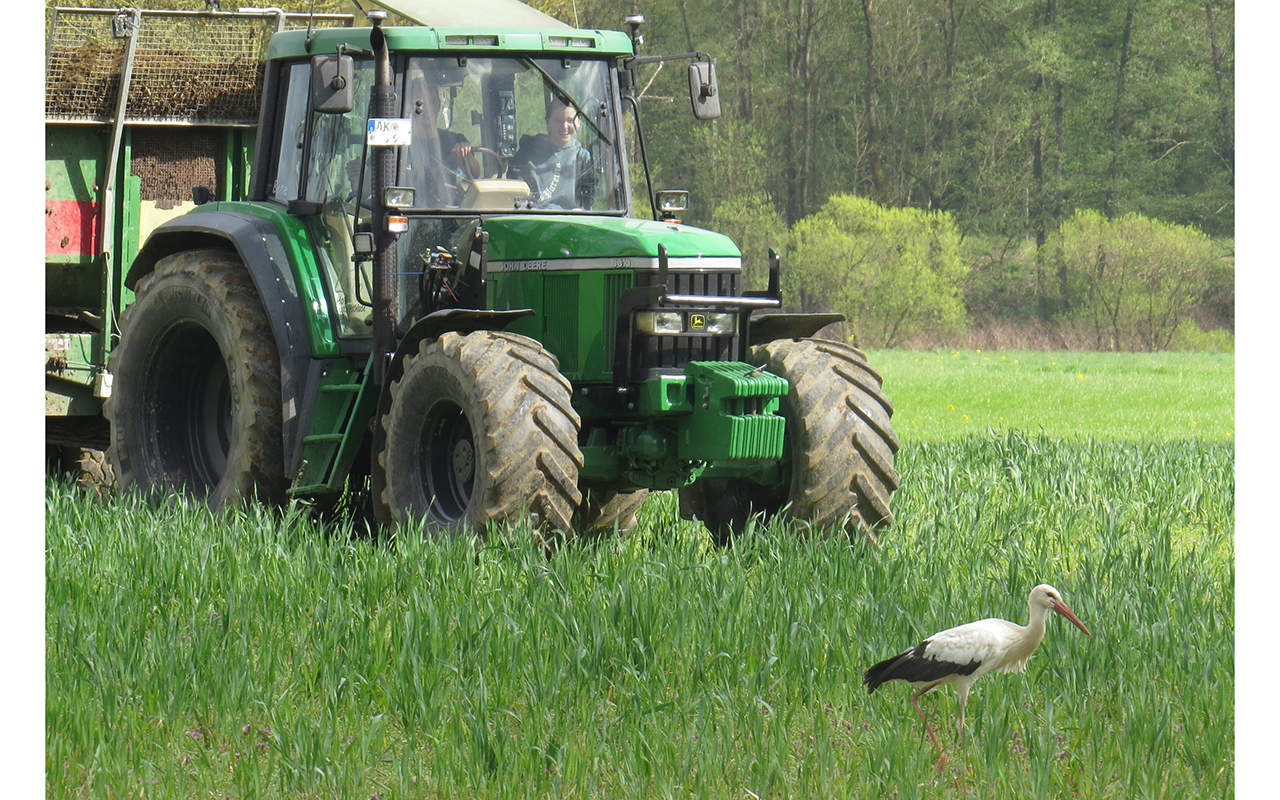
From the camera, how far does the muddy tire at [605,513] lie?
779 centimetres

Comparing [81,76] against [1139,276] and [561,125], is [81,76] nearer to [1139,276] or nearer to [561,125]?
[561,125]

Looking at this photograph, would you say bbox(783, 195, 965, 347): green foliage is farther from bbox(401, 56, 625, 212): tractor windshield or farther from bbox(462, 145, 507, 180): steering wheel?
bbox(462, 145, 507, 180): steering wheel

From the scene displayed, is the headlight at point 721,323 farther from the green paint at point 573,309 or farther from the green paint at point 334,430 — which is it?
the green paint at point 334,430

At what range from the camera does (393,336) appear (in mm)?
7102

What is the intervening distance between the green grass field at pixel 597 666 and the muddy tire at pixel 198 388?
37 centimetres

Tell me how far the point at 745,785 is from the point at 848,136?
147 feet

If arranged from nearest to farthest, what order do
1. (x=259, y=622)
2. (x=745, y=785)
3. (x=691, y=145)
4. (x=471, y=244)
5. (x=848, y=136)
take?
1. (x=745, y=785)
2. (x=259, y=622)
3. (x=471, y=244)
4. (x=691, y=145)
5. (x=848, y=136)

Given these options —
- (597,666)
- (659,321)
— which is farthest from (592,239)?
(597,666)

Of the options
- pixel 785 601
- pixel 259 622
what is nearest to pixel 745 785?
pixel 785 601

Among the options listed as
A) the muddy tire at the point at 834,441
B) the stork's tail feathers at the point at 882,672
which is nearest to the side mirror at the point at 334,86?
the muddy tire at the point at 834,441

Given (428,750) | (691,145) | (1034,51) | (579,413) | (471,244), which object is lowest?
(428,750)

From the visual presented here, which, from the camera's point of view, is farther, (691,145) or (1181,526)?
(691,145)

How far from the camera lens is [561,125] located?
7.29 meters

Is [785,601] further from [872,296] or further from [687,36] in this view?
[687,36]
